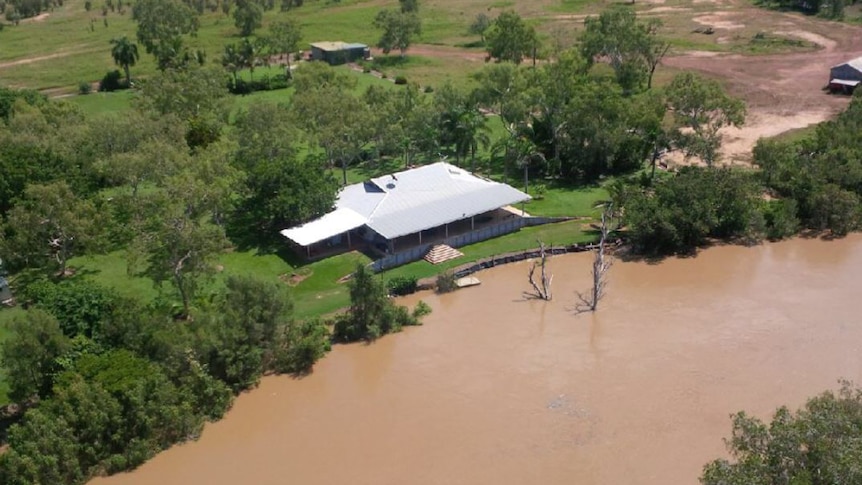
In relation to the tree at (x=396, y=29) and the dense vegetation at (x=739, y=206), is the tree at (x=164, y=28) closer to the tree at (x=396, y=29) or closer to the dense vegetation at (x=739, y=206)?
the tree at (x=396, y=29)

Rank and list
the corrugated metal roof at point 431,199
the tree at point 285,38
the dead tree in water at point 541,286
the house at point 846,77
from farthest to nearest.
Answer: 1. the tree at point 285,38
2. the house at point 846,77
3. the corrugated metal roof at point 431,199
4. the dead tree in water at point 541,286

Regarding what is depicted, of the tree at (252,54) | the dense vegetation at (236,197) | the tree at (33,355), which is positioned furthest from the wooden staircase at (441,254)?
the tree at (252,54)

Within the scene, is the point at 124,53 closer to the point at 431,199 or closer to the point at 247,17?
the point at 247,17

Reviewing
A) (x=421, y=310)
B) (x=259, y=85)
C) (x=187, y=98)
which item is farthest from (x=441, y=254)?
(x=259, y=85)

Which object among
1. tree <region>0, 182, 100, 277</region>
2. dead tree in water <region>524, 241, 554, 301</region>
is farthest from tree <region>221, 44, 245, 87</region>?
dead tree in water <region>524, 241, 554, 301</region>

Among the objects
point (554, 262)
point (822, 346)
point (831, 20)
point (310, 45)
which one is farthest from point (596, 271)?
point (831, 20)

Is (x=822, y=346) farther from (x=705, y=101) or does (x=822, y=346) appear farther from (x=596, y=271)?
(x=705, y=101)

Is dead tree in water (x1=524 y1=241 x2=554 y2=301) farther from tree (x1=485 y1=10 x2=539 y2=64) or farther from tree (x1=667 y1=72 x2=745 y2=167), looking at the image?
tree (x1=485 y1=10 x2=539 y2=64)
